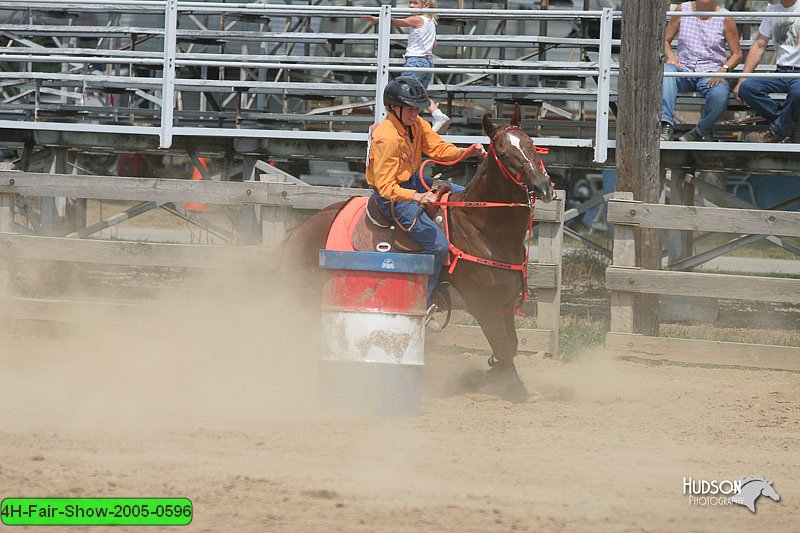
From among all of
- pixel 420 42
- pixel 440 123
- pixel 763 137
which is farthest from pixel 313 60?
pixel 763 137

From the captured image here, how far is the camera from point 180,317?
962 centimetres

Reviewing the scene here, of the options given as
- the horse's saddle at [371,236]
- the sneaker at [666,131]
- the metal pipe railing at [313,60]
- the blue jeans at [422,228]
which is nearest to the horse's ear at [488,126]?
the blue jeans at [422,228]

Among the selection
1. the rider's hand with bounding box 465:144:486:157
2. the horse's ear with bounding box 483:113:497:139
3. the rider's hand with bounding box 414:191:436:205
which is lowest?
the rider's hand with bounding box 414:191:436:205

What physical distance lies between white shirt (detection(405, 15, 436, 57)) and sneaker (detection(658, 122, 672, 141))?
2.77 m

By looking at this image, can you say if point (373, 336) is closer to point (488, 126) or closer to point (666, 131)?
point (488, 126)

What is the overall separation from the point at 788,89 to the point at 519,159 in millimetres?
5188

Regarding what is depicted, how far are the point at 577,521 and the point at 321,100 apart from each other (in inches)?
478

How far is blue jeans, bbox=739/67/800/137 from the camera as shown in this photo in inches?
420

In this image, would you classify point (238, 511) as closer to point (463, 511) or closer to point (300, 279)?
point (463, 511)

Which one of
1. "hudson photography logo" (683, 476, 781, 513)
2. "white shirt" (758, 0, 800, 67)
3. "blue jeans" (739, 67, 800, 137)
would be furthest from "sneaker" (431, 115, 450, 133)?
"hudson photography logo" (683, 476, 781, 513)

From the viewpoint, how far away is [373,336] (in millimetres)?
7020

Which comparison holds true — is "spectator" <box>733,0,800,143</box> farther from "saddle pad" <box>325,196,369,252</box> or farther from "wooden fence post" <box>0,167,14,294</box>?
"wooden fence post" <box>0,167,14,294</box>

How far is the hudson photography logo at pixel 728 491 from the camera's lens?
5129mm

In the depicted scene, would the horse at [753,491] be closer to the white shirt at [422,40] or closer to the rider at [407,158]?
the rider at [407,158]
